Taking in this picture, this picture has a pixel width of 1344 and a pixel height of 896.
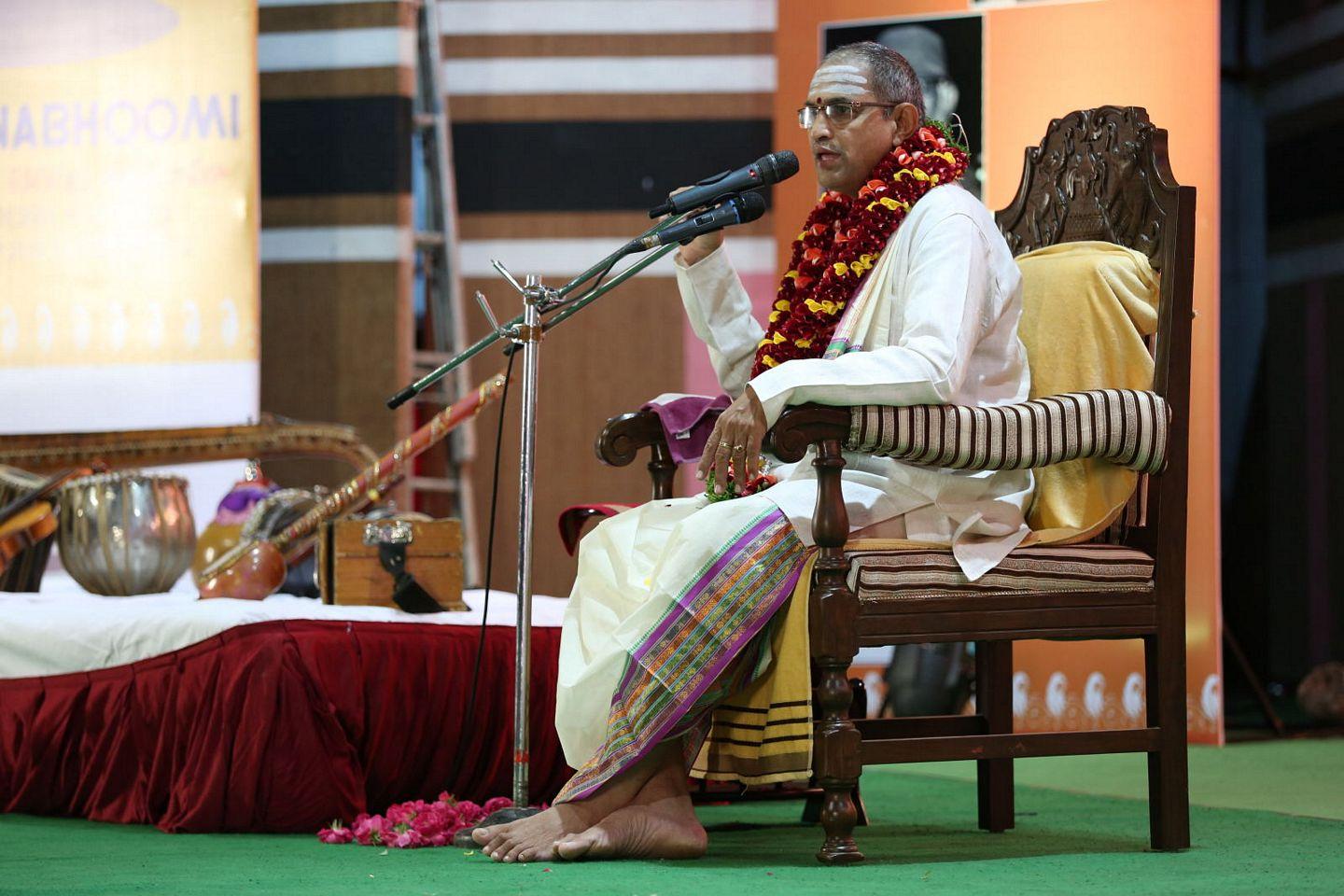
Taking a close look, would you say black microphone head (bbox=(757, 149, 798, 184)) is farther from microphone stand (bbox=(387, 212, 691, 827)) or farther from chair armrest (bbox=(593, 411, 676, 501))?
chair armrest (bbox=(593, 411, 676, 501))

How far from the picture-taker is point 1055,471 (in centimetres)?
290

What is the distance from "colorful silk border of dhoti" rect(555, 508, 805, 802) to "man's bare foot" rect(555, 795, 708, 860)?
0.23 feet

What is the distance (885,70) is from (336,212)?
10.2 feet

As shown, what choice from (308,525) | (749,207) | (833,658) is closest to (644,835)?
(833,658)

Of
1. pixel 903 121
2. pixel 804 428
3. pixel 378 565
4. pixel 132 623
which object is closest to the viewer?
pixel 804 428

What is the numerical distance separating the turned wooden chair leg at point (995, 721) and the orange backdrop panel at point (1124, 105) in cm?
181

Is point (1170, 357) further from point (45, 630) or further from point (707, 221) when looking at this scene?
point (45, 630)

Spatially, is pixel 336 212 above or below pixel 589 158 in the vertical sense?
below

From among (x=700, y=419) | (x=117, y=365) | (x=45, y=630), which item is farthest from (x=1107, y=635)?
(x=117, y=365)

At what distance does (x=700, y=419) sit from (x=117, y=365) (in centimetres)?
296

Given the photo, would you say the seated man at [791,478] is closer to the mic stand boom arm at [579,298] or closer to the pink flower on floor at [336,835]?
the mic stand boom arm at [579,298]

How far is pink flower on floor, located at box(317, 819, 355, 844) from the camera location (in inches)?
117

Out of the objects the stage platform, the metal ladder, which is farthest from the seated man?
the metal ladder

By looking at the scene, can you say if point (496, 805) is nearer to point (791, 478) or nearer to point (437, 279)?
point (791, 478)
